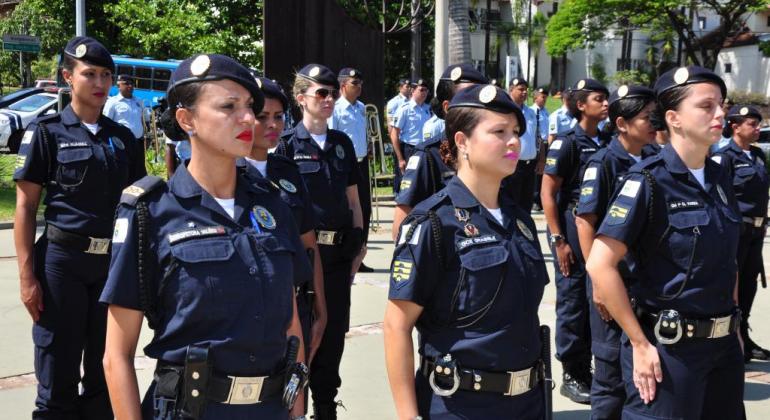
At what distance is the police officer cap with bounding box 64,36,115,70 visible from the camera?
468 cm

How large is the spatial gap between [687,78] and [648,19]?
3324cm

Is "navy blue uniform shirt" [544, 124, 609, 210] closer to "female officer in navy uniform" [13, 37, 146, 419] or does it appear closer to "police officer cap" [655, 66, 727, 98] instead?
"police officer cap" [655, 66, 727, 98]

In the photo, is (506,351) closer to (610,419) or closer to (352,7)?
(610,419)

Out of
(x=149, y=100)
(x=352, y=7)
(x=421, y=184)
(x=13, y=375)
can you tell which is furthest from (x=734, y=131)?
(x=149, y=100)

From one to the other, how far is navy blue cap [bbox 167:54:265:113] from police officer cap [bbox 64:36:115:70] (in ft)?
6.89

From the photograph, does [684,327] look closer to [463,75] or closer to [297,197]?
[297,197]

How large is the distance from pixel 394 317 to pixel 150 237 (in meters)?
0.88

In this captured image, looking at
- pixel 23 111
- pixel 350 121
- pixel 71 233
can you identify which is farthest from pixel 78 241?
pixel 23 111

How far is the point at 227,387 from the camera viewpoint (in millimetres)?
2646

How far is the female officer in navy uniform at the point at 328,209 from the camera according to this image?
199 inches

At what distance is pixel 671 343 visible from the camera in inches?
145

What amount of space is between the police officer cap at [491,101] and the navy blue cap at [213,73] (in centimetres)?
81

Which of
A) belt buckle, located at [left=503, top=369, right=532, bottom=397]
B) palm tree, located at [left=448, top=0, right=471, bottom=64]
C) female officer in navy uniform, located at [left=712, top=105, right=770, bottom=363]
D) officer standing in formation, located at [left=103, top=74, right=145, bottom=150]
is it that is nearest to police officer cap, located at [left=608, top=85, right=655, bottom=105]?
female officer in navy uniform, located at [left=712, top=105, right=770, bottom=363]

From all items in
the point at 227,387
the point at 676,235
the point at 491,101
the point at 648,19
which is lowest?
the point at 227,387
